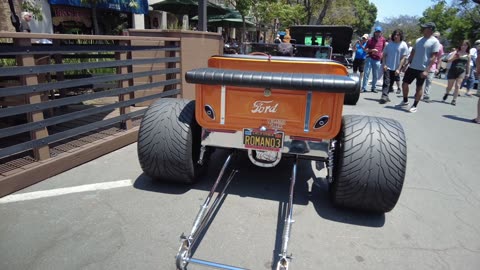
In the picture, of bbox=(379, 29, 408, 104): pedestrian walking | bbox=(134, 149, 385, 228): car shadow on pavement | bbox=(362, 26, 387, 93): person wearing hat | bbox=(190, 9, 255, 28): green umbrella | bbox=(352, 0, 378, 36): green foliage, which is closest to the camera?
bbox=(134, 149, 385, 228): car shadow on pavement

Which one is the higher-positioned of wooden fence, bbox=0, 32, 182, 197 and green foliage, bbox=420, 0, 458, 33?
green foliage, bbox=420, 0, 458, 33

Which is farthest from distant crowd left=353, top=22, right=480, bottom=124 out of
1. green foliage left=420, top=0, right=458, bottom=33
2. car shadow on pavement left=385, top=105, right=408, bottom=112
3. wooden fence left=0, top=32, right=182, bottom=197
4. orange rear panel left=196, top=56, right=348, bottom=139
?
green foliage left=420, top=0, right=458, bottom=33

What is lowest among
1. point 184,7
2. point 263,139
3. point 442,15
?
point 263,139

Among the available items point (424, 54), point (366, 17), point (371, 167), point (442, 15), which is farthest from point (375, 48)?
point (366, 17)

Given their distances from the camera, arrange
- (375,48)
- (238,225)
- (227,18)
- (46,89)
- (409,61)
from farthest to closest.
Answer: (227,18), (375,48), (409,61), (46,89), (238,225)

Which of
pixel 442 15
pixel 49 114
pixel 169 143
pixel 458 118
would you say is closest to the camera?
pixel 169 143

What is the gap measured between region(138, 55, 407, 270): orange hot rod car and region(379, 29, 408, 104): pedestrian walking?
271 inches

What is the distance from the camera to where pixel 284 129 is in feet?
10.2

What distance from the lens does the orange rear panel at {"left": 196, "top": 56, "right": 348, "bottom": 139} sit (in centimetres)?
299

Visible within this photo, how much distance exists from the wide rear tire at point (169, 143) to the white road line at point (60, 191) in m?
0.49

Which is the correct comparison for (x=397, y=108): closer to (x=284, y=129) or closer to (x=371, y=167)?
(x=371, y=167)

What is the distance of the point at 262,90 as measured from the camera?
3.05m

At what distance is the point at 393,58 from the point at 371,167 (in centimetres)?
742

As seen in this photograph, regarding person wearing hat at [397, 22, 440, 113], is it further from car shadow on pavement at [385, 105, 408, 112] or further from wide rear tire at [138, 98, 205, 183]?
wide rear tire at [138, 98, 205, 183]
